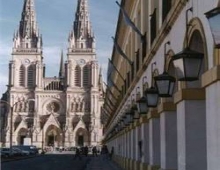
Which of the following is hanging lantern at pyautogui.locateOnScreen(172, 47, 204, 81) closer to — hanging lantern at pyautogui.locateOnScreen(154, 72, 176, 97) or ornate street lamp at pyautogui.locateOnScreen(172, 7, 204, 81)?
ornate street lamp at pyautogui.locateOnScreen(172, 7, 204, 81)

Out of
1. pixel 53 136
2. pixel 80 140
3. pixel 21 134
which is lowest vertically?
pixel 80 140

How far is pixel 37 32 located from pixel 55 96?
1931cm

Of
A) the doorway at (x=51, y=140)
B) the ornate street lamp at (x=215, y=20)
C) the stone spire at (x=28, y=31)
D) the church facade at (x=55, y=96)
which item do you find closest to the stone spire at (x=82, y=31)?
the church facade at (x=55, y=96)

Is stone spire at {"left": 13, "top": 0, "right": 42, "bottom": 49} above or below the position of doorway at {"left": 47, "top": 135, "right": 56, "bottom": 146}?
above

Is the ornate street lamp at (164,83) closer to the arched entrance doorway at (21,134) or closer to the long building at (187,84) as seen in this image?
→ the long building at (187,84)

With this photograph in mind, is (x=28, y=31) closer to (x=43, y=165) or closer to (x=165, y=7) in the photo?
(x=43, y=165)

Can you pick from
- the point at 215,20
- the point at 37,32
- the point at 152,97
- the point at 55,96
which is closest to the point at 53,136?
the point at 55,96

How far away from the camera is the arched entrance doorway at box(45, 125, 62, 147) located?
157125 millimetres

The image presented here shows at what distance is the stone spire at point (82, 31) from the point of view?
160750 mm

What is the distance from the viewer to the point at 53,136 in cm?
16012

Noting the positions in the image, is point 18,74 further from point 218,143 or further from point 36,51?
point 218,143

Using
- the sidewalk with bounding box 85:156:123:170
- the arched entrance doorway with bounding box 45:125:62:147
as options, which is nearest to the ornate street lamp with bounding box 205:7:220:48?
the sidewalk with bounding box 85:156:123:170

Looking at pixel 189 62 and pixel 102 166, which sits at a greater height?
pixel 189 62

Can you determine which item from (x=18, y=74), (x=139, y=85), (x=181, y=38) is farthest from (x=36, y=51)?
(x=181, y=38)
